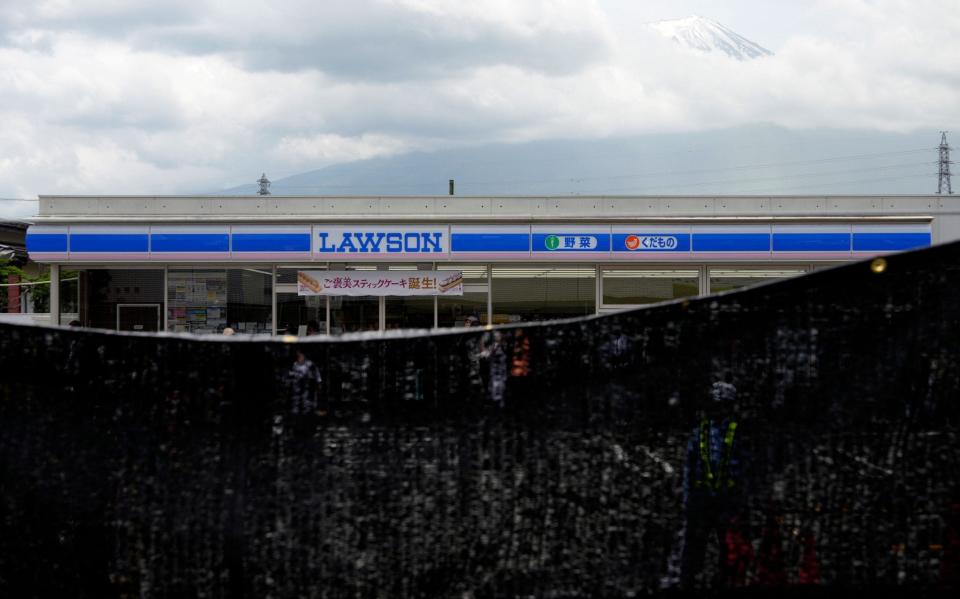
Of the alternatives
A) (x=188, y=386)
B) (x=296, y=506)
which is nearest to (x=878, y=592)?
(x=296, y=506)

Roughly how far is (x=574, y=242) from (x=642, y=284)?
6.29ft

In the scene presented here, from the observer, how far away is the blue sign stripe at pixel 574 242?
64.2 feet

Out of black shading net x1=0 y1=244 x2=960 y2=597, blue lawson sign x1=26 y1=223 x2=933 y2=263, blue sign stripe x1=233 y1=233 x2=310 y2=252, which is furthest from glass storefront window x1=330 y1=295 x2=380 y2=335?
black shading net x1=0 y1=244 x2=960 y2=597

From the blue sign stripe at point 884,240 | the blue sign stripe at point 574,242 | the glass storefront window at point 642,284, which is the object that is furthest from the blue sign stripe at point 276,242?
the blue sign stripe at point 884,240

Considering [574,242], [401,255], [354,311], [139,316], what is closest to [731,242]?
[574,242]

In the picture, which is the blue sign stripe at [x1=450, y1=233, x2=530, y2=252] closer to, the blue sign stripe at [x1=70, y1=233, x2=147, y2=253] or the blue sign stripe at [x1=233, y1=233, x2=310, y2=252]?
the blue sign stripe at [x1=233, y1=233, x2=310, y2=252]

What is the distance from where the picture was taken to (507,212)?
20250mm

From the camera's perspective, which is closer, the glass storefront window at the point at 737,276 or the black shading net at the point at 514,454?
the black shading net at the point at 514,454

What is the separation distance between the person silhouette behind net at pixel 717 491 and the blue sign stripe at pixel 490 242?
16.5 metres

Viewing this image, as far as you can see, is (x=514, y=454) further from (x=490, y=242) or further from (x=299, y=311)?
(x=299, y=311)

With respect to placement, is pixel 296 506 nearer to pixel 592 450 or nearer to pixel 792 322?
pixel 592 450

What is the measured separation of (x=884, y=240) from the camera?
19938mm

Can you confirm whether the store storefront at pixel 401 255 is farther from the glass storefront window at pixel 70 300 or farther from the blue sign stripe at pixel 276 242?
the glass storefront window at pixel 70 300

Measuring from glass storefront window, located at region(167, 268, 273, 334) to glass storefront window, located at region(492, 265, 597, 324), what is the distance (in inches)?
213
